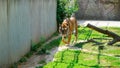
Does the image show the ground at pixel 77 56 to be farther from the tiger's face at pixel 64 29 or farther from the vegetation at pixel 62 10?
the vegetation at pixel 62 10

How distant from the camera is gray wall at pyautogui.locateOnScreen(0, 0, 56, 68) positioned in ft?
24.8

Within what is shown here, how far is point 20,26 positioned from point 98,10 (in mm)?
13840

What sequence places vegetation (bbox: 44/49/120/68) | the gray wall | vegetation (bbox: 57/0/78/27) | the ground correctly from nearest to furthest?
the gray wall, vegetation (bbox: 44/49/120/68), the ground, vegetation (bbox: 57/0/78/27)

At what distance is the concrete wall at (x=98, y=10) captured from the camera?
22016mm

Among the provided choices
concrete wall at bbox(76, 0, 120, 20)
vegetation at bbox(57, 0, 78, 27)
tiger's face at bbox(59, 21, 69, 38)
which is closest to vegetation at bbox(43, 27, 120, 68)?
tiger's face at bbox(59, 21, 69, 38)

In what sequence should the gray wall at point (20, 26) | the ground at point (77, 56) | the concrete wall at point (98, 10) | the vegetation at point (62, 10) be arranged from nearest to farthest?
the gray wall at point (20, 26) < the ground at point (77, 56) < the vegetation at point (62, 10) < the concrete wall at point (98, 10)

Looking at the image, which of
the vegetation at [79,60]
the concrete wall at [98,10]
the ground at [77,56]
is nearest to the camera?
the vegetation at [79,60]

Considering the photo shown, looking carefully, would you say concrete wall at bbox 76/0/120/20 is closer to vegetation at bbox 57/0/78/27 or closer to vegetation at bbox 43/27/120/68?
vegetation at bbox 57/0/78/27

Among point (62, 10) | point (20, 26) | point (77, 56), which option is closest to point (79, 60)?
point (77, 56)

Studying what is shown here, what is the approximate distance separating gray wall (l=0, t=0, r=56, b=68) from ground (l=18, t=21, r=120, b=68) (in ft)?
1.40

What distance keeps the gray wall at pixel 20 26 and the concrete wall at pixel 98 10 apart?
9.72m

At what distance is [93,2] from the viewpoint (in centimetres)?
2225

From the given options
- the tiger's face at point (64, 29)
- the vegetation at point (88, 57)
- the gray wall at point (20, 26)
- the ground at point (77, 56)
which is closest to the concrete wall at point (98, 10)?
the gray wall at point (20, 26)

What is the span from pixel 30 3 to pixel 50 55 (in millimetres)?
1675
